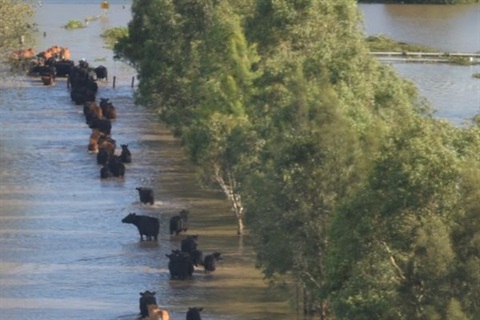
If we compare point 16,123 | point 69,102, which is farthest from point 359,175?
point 69,102

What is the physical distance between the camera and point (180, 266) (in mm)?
25250

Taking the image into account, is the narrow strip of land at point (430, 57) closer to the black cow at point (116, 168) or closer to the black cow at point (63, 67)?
the black cow at point (63, 67)

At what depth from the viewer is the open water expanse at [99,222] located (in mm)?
23875

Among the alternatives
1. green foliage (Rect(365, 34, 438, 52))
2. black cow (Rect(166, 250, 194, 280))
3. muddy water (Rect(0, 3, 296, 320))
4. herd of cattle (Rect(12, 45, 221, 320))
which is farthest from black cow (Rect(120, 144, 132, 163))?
green foliage (Rect(365, 34, 438, 52))

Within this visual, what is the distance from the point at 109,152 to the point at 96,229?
688cm

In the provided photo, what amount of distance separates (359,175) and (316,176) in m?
0.59

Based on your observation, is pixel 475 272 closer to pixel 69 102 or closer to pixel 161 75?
pixel 161 75

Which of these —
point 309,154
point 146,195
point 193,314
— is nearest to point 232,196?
point 146,195

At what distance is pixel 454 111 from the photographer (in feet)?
143

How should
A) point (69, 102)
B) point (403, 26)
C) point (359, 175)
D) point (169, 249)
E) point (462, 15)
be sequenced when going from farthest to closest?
point (462, 15), point (403, 26), point (69, 102), point (169, 249), point (359, 175)

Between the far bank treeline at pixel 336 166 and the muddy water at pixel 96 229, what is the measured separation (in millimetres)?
1535

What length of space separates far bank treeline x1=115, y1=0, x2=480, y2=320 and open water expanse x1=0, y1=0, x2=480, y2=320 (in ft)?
5.10

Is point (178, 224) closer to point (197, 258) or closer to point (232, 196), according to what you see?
point (232, 196)

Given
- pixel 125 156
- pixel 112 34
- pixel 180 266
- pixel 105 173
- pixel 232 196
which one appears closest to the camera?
pixel 180 266
